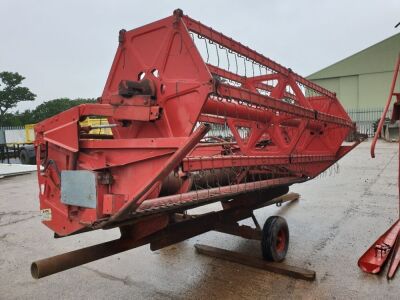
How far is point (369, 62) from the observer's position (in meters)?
28.8

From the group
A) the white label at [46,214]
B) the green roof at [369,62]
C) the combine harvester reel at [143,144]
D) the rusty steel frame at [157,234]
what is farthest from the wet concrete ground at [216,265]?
the green roof at [369,62]

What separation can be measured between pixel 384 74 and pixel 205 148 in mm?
29041

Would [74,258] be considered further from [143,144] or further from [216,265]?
[216,265]

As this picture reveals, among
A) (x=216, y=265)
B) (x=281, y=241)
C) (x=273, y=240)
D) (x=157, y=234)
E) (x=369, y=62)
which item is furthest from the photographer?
(x=369, y=62)

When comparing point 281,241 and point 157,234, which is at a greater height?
point 157,234

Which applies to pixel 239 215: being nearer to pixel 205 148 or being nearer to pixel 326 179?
pixel 205 148

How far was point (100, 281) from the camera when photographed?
11.5 feet

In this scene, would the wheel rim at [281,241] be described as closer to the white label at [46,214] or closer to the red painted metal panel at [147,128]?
the red painted metal panel at [147,128]

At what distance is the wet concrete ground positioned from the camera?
3.22 metres

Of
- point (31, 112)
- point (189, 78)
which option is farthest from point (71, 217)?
point (31, 112)

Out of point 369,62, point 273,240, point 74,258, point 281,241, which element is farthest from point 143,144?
point 369,62

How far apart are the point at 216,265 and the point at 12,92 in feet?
115

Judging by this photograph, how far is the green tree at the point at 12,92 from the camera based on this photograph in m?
31.9

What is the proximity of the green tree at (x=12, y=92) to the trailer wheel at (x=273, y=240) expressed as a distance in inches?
1315
